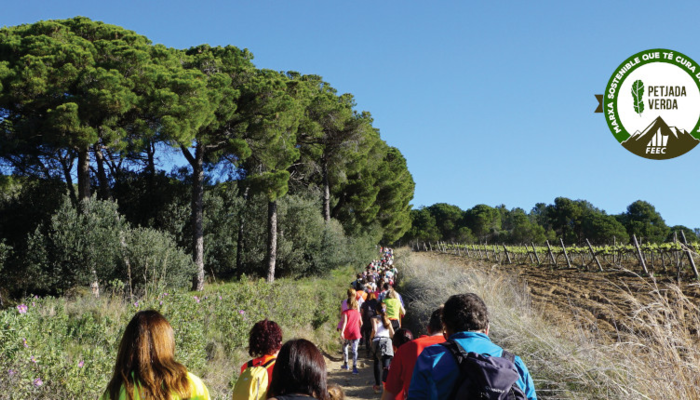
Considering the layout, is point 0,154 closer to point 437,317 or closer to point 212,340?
point 212,340

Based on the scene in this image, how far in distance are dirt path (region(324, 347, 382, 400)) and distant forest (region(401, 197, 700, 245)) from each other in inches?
2520

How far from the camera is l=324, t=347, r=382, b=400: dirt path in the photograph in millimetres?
8523

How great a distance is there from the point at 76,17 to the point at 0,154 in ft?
20.4

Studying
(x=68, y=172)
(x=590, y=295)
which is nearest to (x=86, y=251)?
(x=68, y=172)

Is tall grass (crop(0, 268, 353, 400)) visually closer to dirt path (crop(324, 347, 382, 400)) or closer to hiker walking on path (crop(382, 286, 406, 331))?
dirt path (crop(324, 347, 382, 400))

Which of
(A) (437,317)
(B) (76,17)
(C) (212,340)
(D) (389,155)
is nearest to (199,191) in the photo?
(B) (76,17)

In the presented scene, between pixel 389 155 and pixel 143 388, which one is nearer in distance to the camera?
pixel 143 388

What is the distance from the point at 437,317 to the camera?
4230mm

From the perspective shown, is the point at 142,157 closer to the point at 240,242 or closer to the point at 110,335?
Answer: the point at 240,242

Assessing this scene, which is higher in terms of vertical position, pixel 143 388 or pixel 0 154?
pixel 0 154

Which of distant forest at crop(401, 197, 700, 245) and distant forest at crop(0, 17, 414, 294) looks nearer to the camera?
distant forest at crop(0, 17, 414, 294)

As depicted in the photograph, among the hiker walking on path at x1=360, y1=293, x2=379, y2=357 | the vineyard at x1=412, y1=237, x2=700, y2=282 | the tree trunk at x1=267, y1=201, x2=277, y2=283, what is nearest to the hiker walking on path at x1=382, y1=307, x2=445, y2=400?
the hiker walking on path at x1=360, y1=293, x2=379, y2=357

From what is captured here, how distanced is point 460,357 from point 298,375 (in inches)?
32.4

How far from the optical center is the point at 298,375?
235 centimetres
